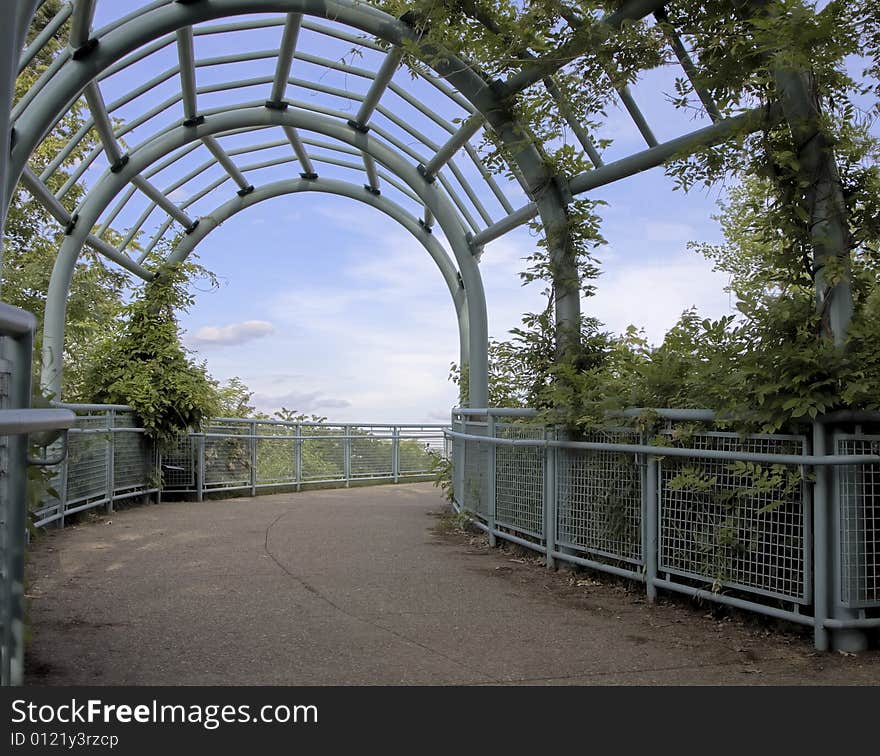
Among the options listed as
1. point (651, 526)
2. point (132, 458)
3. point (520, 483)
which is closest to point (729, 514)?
point (651, 526)

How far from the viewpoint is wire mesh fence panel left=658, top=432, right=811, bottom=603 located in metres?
5.24

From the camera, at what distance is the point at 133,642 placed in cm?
493

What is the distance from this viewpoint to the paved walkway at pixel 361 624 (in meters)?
4.43

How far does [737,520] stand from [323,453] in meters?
12.5

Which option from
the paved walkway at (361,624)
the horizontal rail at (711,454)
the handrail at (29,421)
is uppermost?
the handrail at (29,421)

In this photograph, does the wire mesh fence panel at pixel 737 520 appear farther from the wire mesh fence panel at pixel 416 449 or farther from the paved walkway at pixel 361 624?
the wire mesh fence panel at pixel 416 449

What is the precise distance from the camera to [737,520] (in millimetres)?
5590

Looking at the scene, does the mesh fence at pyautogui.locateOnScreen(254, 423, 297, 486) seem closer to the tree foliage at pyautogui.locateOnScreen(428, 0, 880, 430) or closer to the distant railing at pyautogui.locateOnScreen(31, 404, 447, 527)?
the distant railing at pyautogui.locateOnScreen(31, 404, 447, 527)

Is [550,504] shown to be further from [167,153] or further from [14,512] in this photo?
[167,153]

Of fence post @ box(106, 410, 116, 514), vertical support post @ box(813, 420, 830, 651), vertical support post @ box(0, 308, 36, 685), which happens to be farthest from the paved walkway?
fence post @ box(106, 410, 116, 514)

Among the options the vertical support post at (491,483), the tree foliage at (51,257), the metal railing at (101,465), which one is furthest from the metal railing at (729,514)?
the tree foliage at (51,257)

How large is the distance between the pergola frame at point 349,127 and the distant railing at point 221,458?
134 centimetres

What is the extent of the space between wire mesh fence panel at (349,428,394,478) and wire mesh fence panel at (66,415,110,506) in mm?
6745

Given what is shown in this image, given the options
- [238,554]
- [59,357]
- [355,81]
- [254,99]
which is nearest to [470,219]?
[355,81]
